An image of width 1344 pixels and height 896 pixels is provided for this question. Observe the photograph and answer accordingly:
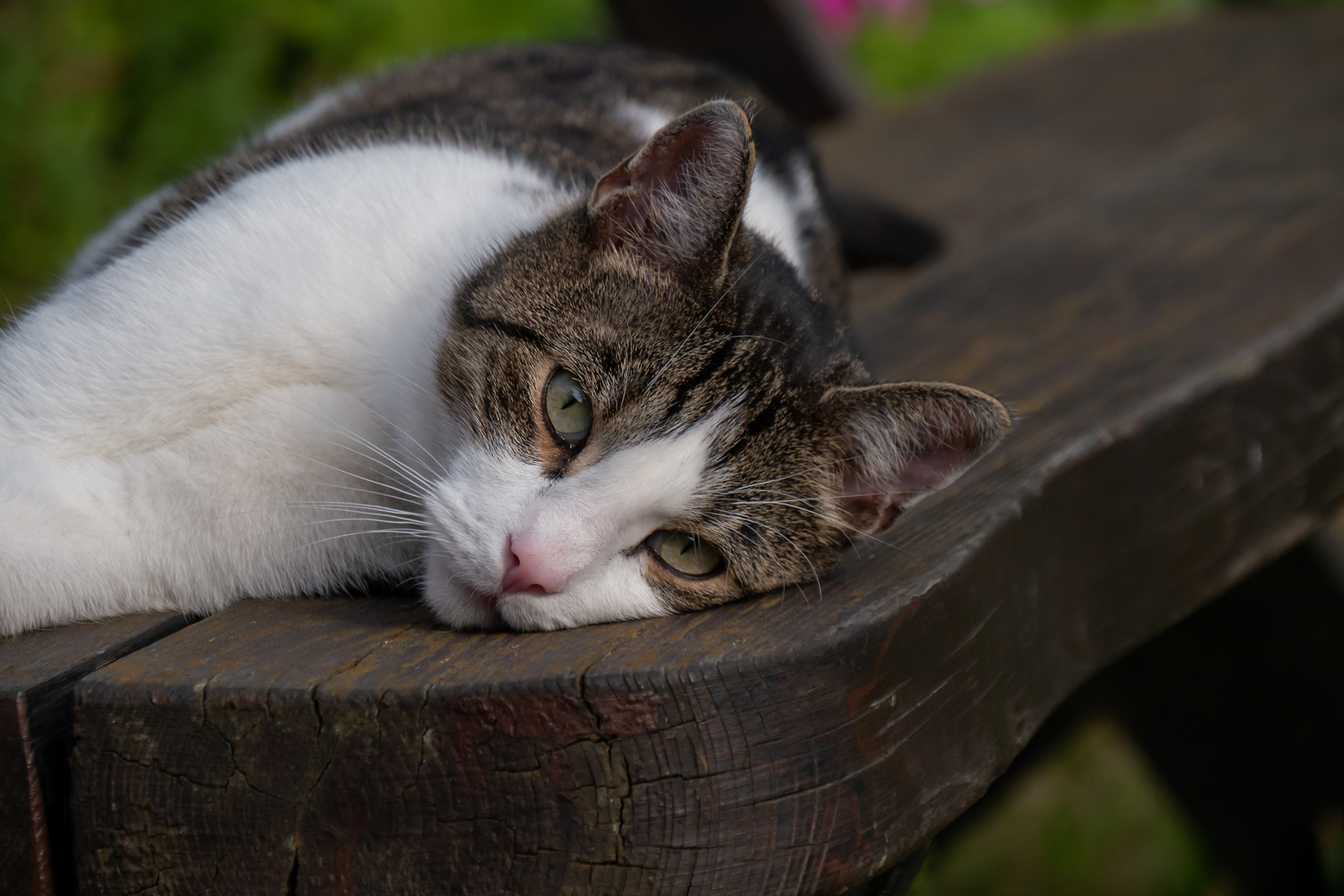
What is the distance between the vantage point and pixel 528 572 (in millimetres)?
1305

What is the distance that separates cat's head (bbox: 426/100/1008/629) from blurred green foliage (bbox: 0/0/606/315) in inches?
89.6

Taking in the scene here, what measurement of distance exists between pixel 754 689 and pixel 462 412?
0.66 metres

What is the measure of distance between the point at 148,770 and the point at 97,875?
12 centimetres

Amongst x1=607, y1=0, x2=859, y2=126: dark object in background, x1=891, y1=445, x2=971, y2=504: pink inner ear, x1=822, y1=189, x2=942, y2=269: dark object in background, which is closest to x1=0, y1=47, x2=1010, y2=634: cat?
x1=891, y1=445, x2=971, y2=504: pink inner ear

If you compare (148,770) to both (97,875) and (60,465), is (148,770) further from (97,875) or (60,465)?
(60,465)

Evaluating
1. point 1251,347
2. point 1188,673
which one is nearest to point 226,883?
point 1251,347

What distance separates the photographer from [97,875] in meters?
1.13

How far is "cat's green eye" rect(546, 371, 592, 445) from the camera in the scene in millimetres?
1496

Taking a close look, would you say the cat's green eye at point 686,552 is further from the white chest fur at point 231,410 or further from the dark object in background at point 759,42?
the dark object in background at point 759,42

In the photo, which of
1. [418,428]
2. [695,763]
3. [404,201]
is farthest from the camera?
[404,201]

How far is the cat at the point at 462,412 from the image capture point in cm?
141

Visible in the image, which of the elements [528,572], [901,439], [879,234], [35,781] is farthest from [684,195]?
[879,234]

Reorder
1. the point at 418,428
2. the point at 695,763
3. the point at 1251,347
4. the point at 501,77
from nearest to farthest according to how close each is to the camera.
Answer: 1. the point at 695,763
2. the point at 418,428
3. the point at 1251,347
4. the point at 501,77

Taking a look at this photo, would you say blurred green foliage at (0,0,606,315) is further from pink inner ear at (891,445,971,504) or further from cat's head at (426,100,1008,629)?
pink inner ear at (891,445,971,504)
